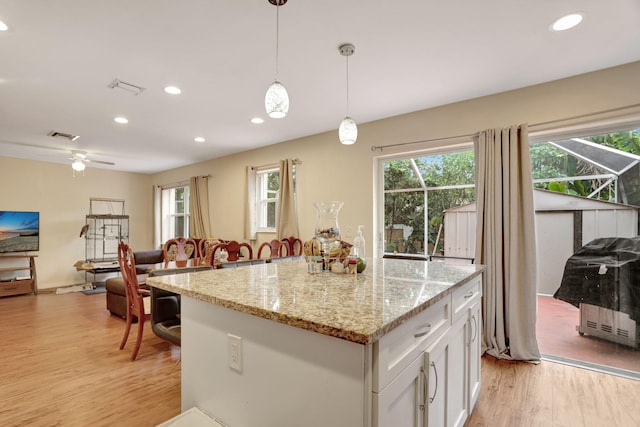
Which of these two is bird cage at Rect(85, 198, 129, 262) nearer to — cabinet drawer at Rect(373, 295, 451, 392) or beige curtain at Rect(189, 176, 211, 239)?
beige curtain at Rect(189, 176, 211, 239)

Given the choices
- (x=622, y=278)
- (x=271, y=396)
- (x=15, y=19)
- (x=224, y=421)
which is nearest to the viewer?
(x=271, y=396)

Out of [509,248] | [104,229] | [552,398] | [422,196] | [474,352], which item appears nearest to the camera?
[474,352]

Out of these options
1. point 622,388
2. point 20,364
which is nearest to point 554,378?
point 622,388

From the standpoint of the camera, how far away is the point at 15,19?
1923 mm

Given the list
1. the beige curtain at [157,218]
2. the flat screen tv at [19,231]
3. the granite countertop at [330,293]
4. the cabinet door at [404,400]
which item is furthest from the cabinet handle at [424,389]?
the flat screen tv at [19,231]

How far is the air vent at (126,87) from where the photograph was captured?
9.16 ft

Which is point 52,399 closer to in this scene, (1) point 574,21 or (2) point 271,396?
(2) point 271,396

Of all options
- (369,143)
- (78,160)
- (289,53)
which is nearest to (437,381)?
(289,53)

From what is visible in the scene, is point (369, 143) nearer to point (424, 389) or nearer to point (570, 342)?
point (570, 342)

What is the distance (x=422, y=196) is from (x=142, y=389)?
3.28 m

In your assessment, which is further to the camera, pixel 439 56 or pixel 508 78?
pixel 508 78

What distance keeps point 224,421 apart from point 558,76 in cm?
345

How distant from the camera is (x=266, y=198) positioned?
534 centimetres

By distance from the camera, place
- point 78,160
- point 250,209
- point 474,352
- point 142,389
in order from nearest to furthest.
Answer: point 474,352, point 142,389, point 78,160, point 250,209
